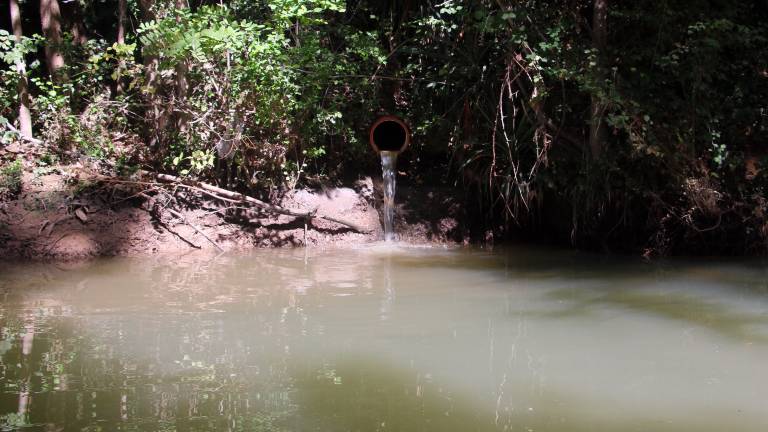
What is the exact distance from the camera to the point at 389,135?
10.4 m

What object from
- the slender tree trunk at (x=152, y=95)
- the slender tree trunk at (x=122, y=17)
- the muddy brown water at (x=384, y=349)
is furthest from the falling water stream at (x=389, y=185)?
the slender tree trunk at (x=122, y=17)

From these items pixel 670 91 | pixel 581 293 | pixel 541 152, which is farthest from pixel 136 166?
pixel 670 91

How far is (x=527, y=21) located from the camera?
28.5 feet

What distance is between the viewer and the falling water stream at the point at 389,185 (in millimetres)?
9852

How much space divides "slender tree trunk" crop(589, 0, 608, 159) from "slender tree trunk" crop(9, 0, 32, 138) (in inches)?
264

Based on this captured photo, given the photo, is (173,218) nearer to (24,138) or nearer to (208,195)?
(208,195)

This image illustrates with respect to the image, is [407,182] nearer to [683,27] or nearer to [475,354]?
[683,27]

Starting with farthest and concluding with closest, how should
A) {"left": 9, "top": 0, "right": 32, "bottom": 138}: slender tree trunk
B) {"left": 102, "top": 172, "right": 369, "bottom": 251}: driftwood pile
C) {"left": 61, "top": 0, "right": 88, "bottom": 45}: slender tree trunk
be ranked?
{"left": 61, "top": 0, "right": 88, "bottom": 45}: slender tree trunk → {"left": 9, "top": 0, "right": 32, "bottom": 138}: slender tree trunk → {"left": 102, "top": 172, "right": 369, "bottom": 251}: driftwood pile

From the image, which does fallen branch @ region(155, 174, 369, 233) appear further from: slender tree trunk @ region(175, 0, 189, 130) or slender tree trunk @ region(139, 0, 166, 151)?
slender tree trunk @ region(175, 0, 189, 130)

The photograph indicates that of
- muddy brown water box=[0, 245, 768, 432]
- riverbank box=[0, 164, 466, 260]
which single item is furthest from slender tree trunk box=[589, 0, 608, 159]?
riverbank box=[0, 164, 466, 260]

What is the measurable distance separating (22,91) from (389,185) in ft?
15.2

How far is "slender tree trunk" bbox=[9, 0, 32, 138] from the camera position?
30.3 feet

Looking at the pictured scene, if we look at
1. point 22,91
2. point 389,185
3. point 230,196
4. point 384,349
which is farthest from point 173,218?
point 384,349

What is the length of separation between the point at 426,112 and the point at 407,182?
1024mm
